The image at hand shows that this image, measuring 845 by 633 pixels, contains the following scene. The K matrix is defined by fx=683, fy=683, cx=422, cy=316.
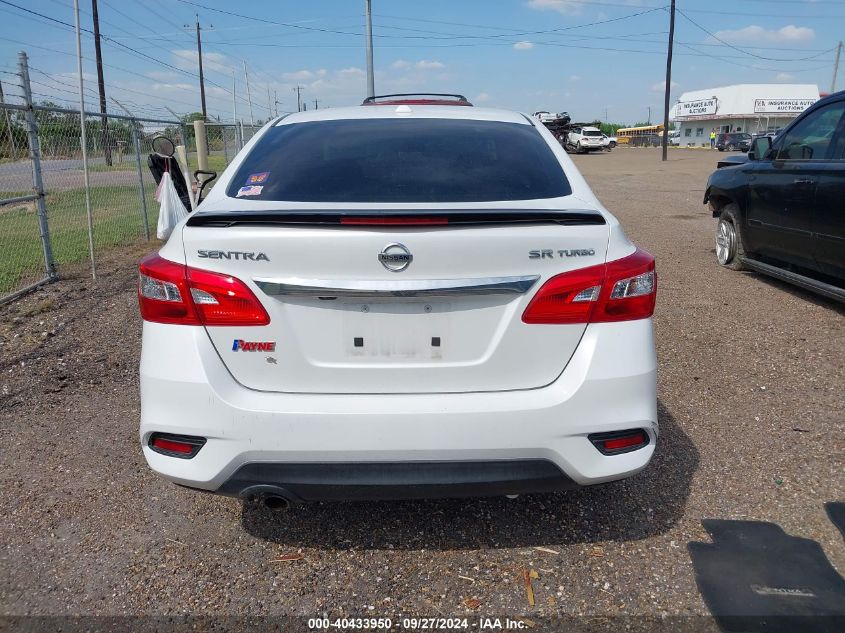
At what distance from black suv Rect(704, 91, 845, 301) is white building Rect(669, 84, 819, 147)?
7144 cm

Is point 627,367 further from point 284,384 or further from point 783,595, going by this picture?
point 284,384

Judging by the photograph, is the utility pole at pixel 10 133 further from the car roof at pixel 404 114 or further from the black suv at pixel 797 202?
the black suv at pixel 797 202

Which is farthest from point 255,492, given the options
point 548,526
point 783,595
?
point 783,595

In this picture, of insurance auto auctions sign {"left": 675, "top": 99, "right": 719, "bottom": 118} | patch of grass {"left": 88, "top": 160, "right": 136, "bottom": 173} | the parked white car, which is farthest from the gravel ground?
insurance auto auctions sign {"left": 675, "top": 99, "right": 719, "bottom": 118}

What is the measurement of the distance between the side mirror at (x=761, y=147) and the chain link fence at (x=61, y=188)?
23.4ft

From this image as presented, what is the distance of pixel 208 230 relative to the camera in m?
2.35

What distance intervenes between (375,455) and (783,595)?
1561mm

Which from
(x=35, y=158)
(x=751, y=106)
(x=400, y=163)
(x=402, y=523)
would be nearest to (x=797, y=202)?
(x=400, y=163)

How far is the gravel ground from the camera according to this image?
2510mm

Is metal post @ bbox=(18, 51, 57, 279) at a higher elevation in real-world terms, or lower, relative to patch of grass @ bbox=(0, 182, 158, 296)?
A: higher

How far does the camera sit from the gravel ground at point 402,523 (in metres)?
2.51

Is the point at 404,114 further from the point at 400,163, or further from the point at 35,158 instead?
the point at 35,158

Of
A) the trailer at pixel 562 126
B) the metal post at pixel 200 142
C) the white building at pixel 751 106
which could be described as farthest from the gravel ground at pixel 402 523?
the white building at pixel 751 106

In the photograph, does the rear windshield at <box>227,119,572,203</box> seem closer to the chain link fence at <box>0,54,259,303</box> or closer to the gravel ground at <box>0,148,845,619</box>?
the gravel ground at <box>0,148,845,619</box>
